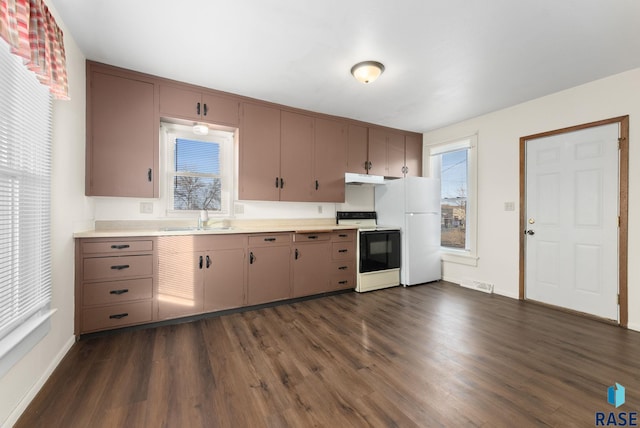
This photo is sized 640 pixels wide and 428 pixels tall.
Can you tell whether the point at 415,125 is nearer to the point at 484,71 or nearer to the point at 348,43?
the point at 484,71

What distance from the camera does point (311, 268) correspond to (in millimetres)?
3387

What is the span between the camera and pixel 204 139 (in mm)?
3291

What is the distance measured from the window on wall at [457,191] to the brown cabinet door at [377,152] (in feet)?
2.98

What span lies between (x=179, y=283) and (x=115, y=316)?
0.56m

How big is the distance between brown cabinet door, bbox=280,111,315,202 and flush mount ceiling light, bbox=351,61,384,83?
47.1 inches

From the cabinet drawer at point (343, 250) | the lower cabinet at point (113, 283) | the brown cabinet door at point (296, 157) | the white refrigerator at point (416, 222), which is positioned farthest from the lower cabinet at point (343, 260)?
the lower cabinet at point (113, 283)

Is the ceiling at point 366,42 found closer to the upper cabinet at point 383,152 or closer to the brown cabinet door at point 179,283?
the upper cabinet at point 383,152

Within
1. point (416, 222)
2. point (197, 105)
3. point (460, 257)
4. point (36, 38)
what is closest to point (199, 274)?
point (197, 105)

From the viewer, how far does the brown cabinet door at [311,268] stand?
329 centimetres

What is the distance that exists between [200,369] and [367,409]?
1.19 m

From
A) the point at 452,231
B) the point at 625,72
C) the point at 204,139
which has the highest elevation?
the point at 625,72

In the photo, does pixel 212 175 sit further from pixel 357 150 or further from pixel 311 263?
pixel 357 150

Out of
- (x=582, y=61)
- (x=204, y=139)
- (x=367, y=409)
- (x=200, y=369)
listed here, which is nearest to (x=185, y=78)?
(x=204, y=139)

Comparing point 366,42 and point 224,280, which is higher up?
point 366,42
